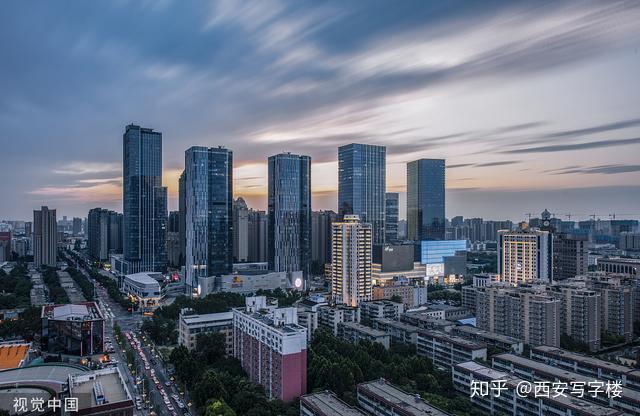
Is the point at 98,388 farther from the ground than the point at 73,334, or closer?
farther from the ground

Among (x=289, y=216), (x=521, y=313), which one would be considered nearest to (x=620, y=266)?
(x=521, y=313)

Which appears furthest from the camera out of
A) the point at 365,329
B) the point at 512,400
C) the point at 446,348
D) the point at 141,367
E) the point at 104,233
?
the point at 104,233

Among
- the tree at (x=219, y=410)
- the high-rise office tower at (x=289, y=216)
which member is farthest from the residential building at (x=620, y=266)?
the tree at (x=219, y=410)

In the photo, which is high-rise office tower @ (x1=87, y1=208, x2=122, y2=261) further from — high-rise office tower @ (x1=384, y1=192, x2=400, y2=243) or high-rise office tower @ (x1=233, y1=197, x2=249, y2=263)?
high-rise office tower @ (x1=384, y1=192, x2=400, y2=243)

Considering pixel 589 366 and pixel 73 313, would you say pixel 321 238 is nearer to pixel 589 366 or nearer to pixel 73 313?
pixel 73 313

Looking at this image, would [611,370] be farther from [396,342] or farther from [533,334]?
[396,342]

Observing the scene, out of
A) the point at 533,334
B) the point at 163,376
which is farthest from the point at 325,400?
the point at 533,334
